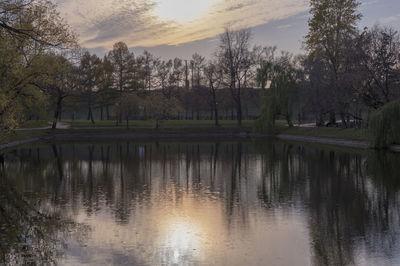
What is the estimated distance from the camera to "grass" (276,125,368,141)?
42.1 metres

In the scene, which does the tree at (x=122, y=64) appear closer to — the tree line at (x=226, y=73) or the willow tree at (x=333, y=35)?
the tree line at (x=226, y=73)

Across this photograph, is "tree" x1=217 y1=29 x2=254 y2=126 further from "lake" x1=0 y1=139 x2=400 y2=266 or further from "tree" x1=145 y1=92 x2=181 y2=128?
"lake" x1=0 y1=139 x2=400 y2=266

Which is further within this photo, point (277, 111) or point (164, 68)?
point (164, 68)

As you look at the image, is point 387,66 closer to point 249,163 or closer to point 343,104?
point 343,104

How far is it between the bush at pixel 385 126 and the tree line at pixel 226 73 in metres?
1.65

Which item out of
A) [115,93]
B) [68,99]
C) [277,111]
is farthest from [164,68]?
[277,111]

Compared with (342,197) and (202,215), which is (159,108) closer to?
(342,197)

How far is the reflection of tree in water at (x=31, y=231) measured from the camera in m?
9.85

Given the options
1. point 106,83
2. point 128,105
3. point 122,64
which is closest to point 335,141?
point 128,105

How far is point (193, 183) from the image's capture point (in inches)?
802

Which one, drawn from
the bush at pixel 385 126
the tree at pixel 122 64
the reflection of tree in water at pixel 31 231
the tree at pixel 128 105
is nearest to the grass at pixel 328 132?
the bush at pixel 385 126

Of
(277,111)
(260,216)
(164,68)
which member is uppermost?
(164,68)

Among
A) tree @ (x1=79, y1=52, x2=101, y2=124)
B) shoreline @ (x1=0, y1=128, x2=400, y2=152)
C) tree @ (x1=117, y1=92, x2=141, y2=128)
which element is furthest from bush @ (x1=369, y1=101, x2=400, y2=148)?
tree @ (x1=79, y1=52, x2=101, y2=124)

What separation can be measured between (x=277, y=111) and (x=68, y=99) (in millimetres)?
40590
